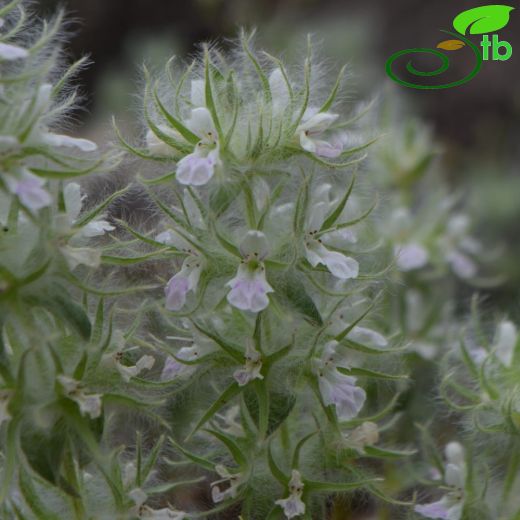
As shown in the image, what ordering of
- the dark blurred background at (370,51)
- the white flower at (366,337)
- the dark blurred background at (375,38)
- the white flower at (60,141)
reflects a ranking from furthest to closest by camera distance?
the dark blurred background at (375,38) → the dark blurred background at (370,51) → the white flower at (366,337) → the white flower at (60,141)

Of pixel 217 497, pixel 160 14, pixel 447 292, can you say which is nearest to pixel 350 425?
pixel 217 497

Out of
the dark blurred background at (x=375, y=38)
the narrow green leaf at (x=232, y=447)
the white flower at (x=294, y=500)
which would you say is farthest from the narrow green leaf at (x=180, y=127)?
the dark blurred background at (x=375, y=38)

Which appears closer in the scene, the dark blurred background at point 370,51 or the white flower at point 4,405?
the white flower at point 4,405

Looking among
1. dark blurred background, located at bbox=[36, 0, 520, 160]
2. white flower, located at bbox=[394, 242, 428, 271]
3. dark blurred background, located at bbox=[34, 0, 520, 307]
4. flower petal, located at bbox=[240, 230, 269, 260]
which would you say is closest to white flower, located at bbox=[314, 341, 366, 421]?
flower petal, located at bbox=[240, 230, 269, 260]

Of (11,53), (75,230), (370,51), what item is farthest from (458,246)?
(370,51)

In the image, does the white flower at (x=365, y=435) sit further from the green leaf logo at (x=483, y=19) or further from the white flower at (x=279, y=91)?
the green leaf logo at (x=483, y=19)

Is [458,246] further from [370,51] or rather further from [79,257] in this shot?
[370,51]
